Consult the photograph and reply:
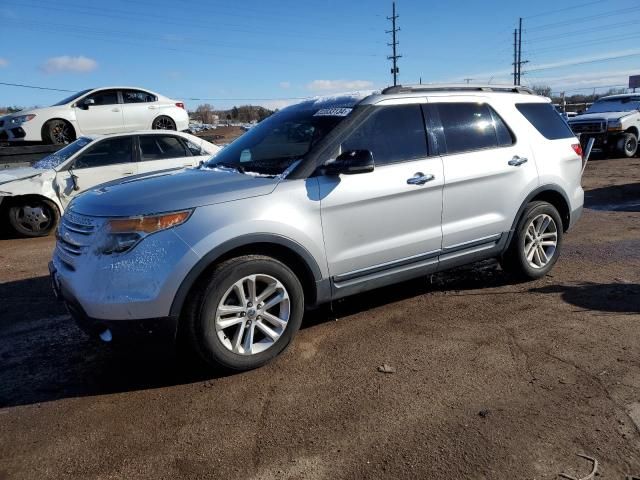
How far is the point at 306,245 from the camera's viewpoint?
12.5ft

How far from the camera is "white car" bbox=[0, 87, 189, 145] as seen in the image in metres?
12.6

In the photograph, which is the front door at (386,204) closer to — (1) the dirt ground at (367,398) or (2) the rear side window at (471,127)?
(2) the rear side window at (471,127)

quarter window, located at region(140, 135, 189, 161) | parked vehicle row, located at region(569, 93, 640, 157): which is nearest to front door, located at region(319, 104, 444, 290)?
quarter window, located at region(140, 135, 189, 161)

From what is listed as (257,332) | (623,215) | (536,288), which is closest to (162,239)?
(257,332)

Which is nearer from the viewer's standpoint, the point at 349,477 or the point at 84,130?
the point at 349,477

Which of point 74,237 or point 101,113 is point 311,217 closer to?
point 74,237

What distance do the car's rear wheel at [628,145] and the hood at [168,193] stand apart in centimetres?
1669

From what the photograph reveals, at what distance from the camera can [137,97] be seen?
541 inches

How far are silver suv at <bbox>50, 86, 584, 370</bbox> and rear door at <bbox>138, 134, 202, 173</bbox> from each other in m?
4.59

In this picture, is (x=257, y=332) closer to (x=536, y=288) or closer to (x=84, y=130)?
(x=536, y=288)

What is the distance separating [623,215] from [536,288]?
456 cm

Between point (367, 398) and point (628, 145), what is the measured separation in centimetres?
1731

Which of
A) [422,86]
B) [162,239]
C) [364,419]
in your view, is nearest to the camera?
[364,419]

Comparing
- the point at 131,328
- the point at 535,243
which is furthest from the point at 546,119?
the point at 131,328
